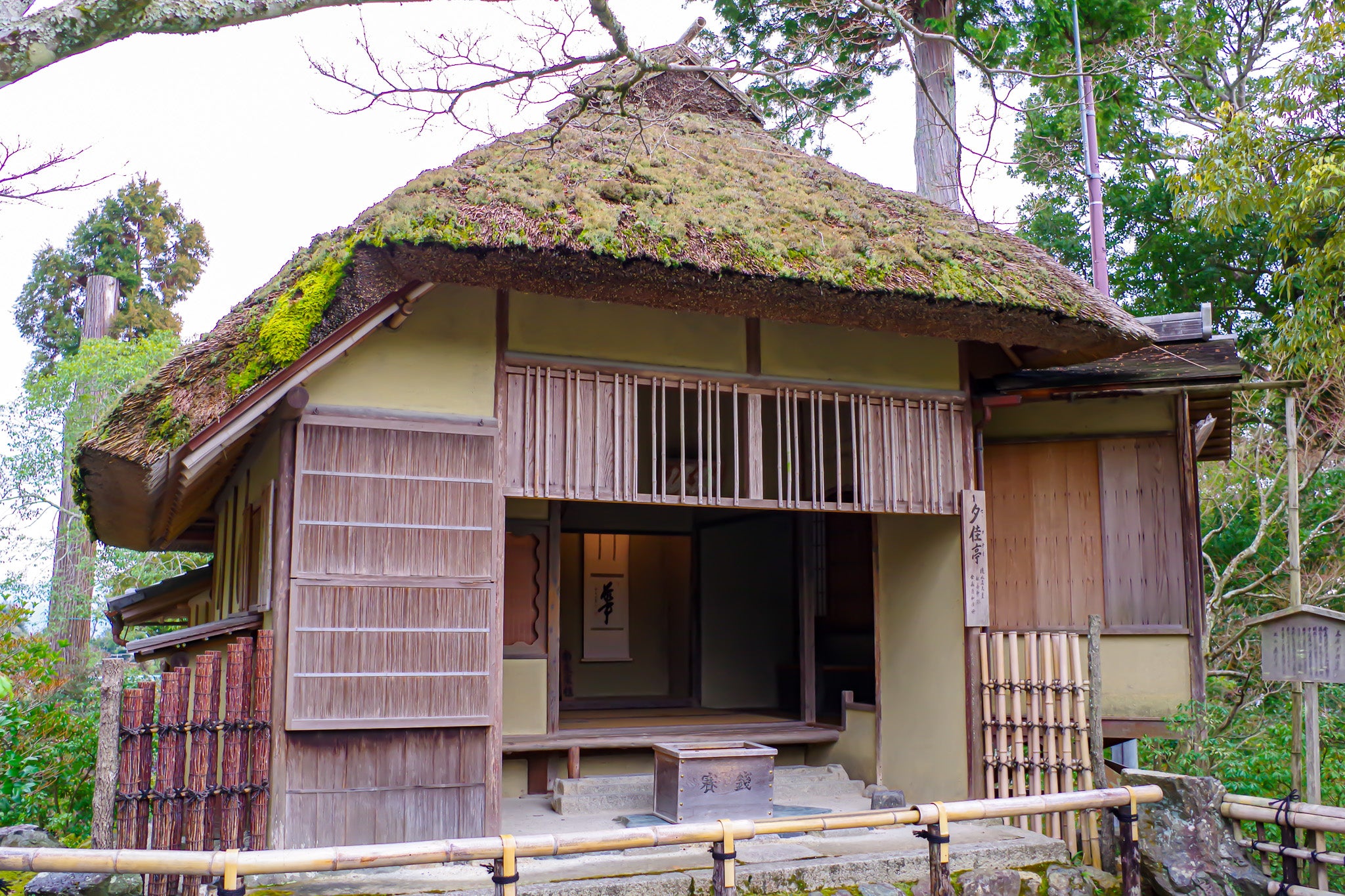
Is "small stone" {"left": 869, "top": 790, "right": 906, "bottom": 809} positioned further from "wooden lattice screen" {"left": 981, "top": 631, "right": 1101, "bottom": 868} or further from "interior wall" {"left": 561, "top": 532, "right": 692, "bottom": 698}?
"interior wall" {"left": 561, "top": 532, "right": 692, "bottom": 698}

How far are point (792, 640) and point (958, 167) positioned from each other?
5.76 metres

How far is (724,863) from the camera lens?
4.68 m

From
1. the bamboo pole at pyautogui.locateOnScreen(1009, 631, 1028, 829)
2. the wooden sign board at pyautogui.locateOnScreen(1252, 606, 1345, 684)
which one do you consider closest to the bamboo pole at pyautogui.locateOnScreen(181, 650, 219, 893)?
the bamboo pole at pyautogui.locateOnScreen(1009, 631, 1028, 829)

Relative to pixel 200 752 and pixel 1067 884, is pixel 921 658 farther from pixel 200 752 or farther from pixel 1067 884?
pixel 200 752

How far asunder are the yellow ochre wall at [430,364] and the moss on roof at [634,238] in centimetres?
31

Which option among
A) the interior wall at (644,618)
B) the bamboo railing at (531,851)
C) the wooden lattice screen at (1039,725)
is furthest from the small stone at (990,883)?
the interior wall at (644,618)

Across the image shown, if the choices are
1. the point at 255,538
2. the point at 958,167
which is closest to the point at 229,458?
the point at 255,538

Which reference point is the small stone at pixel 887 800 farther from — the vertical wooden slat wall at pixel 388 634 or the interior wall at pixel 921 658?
the vertical wooden slat wall at pixel 388 634

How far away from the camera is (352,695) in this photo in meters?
5.51

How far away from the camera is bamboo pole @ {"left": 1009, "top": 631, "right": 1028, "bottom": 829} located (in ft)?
22.1

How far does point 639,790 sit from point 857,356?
11.5ft

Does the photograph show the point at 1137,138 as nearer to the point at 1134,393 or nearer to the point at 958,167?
the point at 1134,393

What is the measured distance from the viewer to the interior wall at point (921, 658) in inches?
286

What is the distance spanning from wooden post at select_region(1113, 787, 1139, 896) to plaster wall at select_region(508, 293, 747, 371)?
3.46 metres
